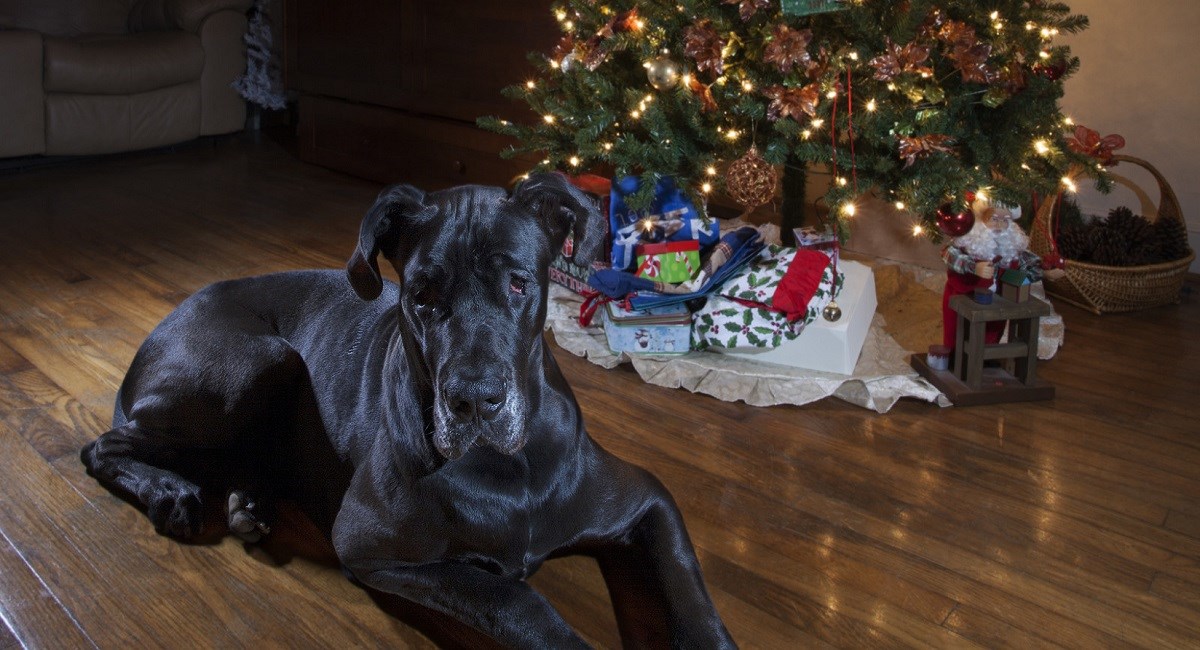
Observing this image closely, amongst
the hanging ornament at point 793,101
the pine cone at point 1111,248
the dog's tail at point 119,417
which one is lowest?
the dog's tail at point 119,417

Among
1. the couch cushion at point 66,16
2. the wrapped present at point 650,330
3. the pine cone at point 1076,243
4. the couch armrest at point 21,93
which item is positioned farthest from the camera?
the couch cushion at point 66,16

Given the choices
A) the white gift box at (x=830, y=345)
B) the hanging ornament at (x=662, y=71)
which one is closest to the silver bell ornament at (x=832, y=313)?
the white gift box at (x=830, y=345)

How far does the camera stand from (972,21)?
8.30 ft

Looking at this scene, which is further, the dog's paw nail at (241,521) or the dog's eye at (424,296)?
the dog's paw nail at (241,521)

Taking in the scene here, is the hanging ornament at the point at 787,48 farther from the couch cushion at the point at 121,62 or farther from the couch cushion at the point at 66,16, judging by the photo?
the couch cushion at the point at 66,16

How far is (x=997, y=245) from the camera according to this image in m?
2.41

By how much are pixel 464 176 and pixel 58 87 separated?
6.52ft

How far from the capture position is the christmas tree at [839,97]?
2482 millimetres

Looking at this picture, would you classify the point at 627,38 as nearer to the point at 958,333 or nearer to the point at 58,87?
the point at 958,333

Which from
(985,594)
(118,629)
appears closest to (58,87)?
(118,629)

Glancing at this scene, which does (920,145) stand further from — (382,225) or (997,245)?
(382,225)

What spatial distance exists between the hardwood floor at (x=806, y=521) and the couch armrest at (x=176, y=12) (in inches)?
100

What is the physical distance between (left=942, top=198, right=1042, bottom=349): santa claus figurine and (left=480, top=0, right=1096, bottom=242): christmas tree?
0.28 ft

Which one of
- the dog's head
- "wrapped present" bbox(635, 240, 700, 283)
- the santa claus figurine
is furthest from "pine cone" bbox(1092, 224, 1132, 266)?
the dog's head
